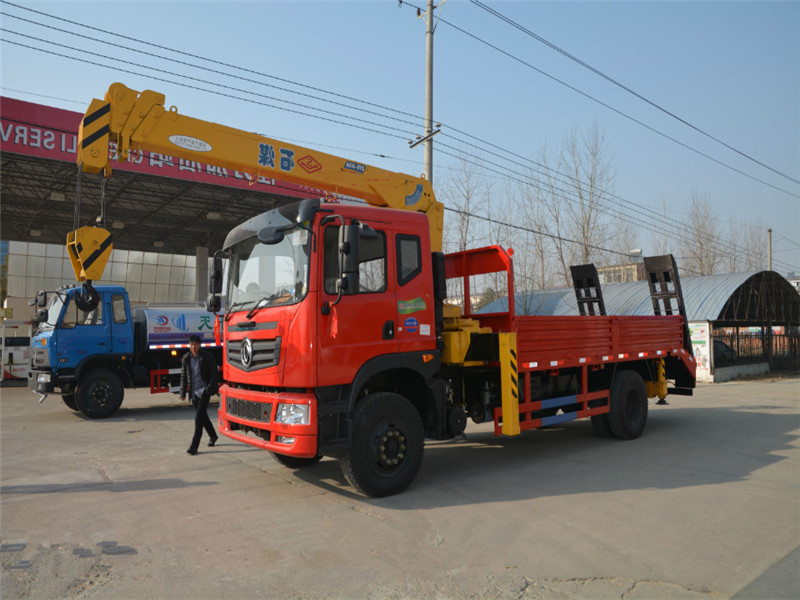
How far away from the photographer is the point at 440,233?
8.09 m

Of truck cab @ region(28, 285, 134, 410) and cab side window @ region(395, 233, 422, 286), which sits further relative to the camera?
truck cab @ region(28, 285, 134, 410)

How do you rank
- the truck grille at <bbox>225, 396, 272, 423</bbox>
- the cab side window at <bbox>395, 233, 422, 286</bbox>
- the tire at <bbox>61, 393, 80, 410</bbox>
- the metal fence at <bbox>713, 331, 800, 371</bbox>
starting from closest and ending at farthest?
the truck grille at <bbox>225, 396, 272, 423</bbox> < the cab side window at <bbox>395, 233, 422, 286</bbox> < the tire at <bbox>61, 393, 80, 410</bbox> < the metal fence at <bbox>713, 331, 800, 371</bbox>

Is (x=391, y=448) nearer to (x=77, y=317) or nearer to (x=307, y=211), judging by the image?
(x=307, y=211)

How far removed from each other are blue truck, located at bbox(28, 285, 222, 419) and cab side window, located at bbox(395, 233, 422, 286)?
7636 millimetres

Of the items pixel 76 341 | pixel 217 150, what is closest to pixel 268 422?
pixel 217 150

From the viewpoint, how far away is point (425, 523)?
190 inches

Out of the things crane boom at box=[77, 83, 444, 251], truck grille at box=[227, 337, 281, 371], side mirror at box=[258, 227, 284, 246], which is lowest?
truck grille at box=[227, 337, 281, 371]

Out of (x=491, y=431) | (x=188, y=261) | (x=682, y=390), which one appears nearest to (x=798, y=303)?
(x=682, y=390)

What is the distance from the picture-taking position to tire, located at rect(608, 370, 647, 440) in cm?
835

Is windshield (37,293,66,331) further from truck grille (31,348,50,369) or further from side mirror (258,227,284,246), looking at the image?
side mirror (258,227,284,246)

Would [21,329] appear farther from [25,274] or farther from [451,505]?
[451,505]

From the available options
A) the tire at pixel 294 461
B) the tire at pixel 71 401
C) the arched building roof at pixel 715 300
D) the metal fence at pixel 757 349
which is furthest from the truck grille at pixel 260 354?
the metal fence at pixel 757 349

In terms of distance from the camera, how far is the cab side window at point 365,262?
209 inches

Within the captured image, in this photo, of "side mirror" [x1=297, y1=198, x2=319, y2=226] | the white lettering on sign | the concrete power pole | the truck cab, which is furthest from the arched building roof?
"side mirror" [x1=297, y1=198, x2=319, y2=226]
